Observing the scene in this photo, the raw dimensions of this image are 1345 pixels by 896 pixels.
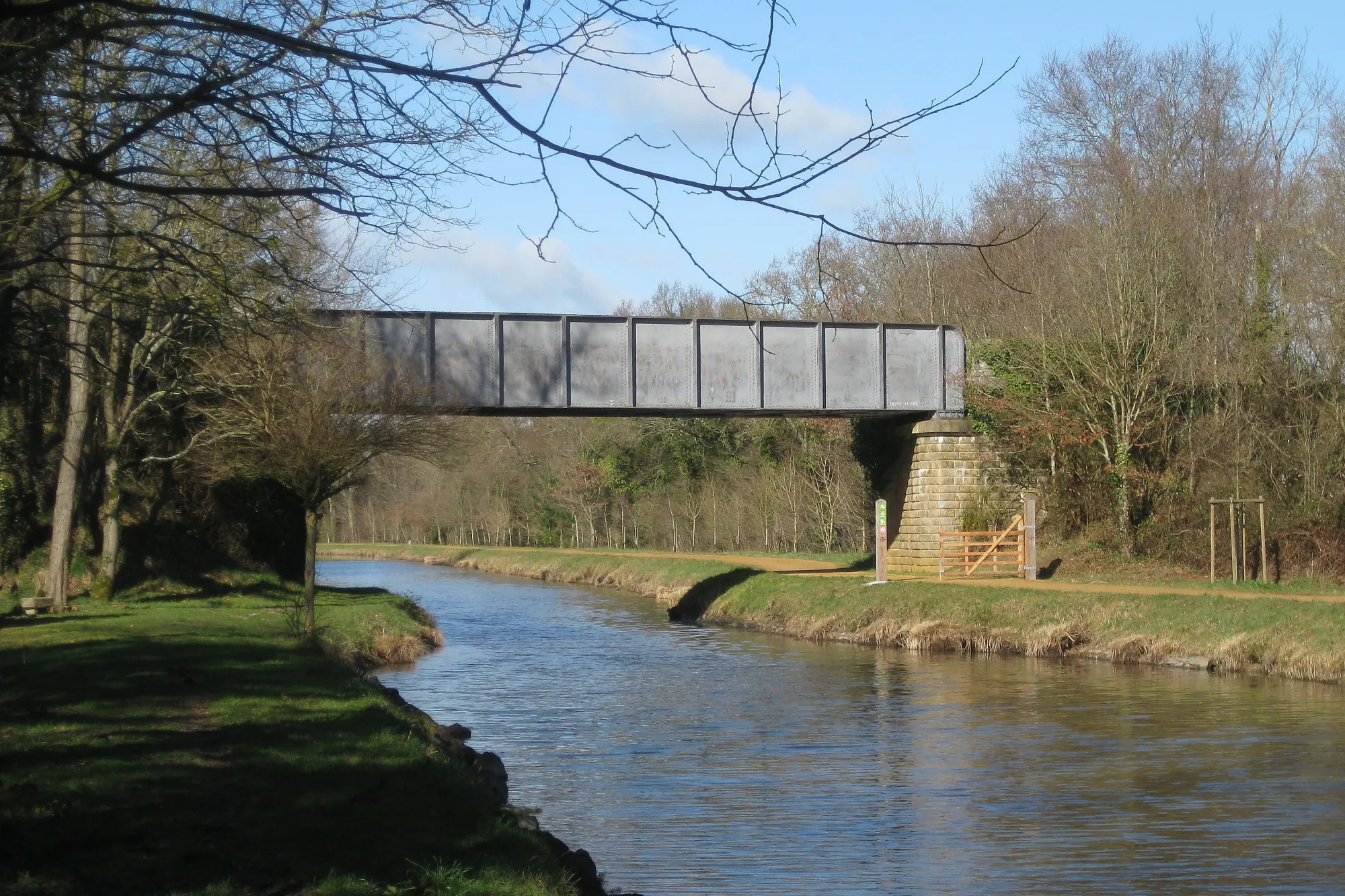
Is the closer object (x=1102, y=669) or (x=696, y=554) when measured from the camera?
(x=1102, y=669)

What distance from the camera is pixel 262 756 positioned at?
9.45 m

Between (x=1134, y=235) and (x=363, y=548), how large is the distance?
62.4 metres

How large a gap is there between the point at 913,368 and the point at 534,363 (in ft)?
30.3

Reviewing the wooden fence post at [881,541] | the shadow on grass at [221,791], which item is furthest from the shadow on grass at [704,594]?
the shadow on grass at [221,791]

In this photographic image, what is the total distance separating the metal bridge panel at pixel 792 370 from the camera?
1212 inches

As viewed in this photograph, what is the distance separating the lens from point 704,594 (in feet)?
118

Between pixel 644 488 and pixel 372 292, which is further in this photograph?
pixel 644 488

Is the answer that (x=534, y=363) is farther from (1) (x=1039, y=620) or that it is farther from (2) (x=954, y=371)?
(1) (x=1039, y=620)

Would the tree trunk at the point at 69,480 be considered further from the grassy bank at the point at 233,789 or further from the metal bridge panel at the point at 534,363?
the metal bridge panel at the point at 534,363

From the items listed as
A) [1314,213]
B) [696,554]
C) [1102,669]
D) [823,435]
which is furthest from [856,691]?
[696,554]

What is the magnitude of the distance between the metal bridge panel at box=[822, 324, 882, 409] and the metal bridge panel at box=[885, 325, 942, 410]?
1.29 ft

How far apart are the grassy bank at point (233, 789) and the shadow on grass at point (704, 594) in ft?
66.0

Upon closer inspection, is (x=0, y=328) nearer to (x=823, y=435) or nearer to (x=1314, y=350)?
(x=1314, y=350)

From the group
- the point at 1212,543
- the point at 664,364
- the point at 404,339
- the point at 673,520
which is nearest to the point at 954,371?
the point at 664,364
